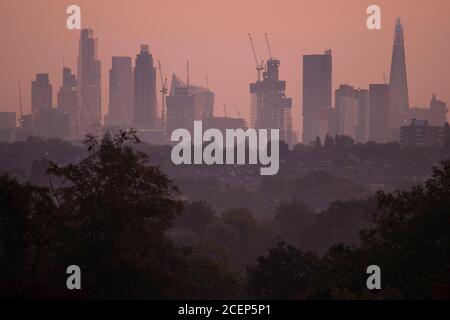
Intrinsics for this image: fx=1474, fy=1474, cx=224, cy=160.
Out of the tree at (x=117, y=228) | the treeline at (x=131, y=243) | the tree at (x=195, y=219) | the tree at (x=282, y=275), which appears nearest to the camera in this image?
the treeline at (x=131, y=243)

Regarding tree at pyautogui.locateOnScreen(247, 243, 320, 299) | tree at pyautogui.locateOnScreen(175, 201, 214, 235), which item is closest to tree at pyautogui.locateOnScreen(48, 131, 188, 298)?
tree at pyautogui.locateOnScreen(247, 243, 320, 299)

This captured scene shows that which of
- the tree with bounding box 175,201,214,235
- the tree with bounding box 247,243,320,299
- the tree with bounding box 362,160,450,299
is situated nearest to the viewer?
the tree with bounding box 362,160,450,299

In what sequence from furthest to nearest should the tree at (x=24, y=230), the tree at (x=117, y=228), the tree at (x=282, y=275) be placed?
the tree at (x=282, y=275)
the tree at (x=24, y=230)
the tree at (x=117, y=228)

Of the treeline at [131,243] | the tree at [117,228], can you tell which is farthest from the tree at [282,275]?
the tree at [117,228]

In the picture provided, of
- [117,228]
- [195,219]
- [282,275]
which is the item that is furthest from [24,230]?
[195,219]

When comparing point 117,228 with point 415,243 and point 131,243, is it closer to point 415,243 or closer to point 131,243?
point 131,243

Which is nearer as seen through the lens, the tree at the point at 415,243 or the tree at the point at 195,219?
the tree at the point at 415,243

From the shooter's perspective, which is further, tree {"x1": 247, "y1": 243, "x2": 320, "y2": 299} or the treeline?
tree {"x1": 247, "y1": 243, "x2": 320, "y2": 299}

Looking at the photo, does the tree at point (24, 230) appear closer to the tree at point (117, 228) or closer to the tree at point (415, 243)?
the tree at point (117, 228)

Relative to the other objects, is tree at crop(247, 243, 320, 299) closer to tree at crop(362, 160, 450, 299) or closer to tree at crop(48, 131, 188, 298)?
tree at crop(362, 160, 450, 299)

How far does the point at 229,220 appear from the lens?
144 meters
